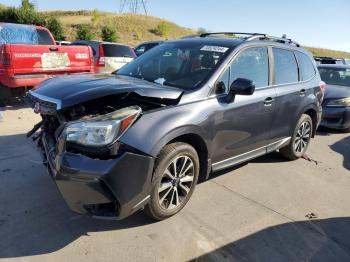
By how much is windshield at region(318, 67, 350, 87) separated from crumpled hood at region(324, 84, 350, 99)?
1.49 feet

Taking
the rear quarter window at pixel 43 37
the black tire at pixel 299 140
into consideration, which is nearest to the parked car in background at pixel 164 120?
the black tire at pixel 299 140

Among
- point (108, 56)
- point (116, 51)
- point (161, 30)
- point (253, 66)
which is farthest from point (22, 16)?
point (253, 66)

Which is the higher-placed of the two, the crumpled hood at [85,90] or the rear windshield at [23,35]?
the rear windshield at [23,35]

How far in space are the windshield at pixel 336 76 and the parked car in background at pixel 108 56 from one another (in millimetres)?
5596

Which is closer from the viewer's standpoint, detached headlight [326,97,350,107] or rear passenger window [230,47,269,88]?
rear passenger window [230,47,269,88]

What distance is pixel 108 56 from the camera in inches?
439

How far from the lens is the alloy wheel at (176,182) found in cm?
358

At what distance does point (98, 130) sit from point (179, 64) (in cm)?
167

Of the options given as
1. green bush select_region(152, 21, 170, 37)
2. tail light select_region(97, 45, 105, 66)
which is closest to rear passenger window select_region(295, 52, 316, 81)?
tail light select_region(97, 45, 105, 66)

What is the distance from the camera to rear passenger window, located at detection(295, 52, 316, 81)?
227 inches

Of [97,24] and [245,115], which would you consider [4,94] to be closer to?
[245,115]

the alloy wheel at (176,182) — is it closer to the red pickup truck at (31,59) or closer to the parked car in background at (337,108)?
the red pickup truck at (31,59)

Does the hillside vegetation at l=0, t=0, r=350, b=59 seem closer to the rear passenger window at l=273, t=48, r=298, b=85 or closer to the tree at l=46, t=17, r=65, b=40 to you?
the tree at l=46, t=17, r=65, b=40

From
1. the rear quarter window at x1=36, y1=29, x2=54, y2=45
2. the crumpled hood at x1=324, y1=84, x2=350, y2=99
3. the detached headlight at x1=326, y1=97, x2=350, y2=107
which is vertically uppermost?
the rear quarter window at x1=36, y1=29, x2=54, y2=45
